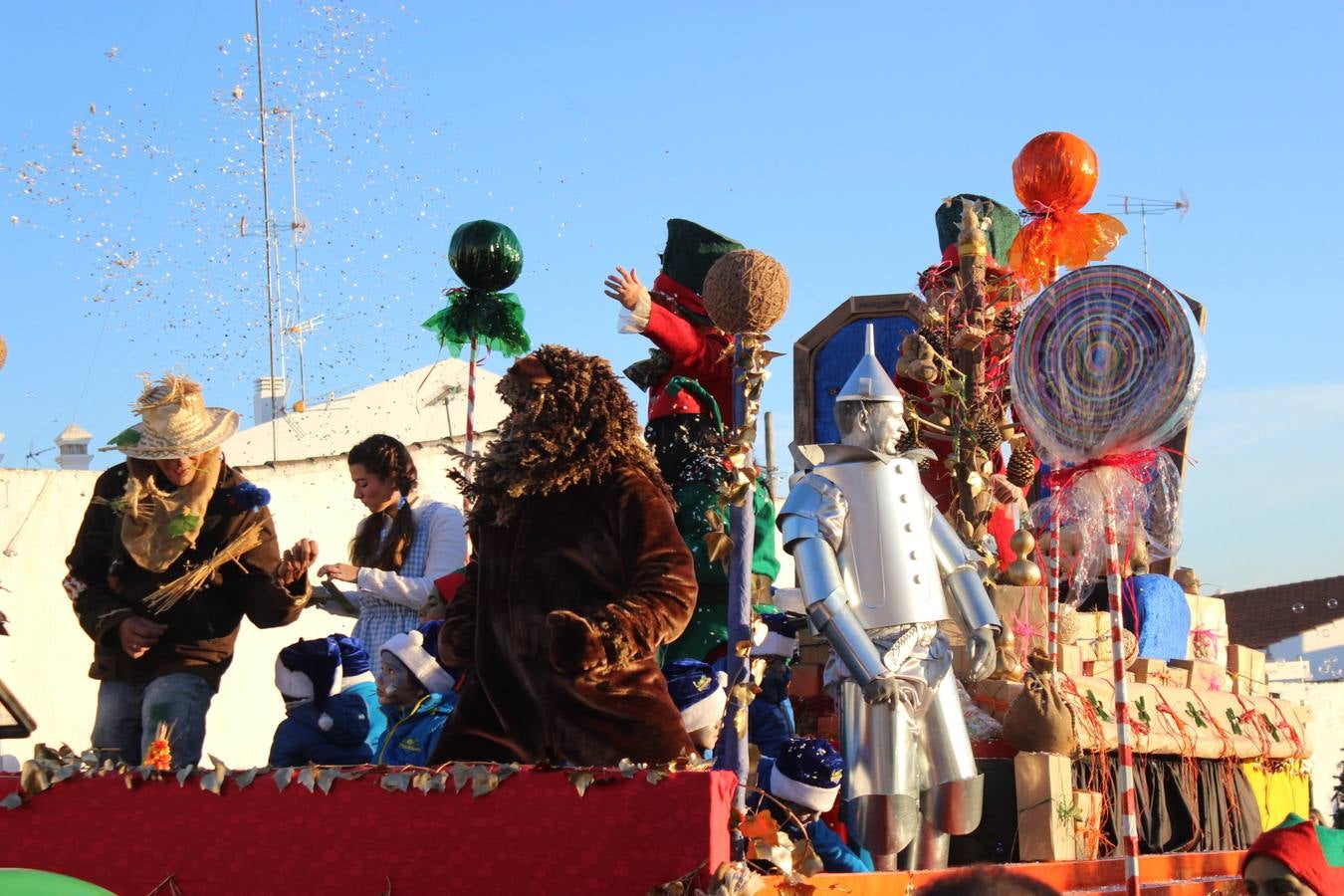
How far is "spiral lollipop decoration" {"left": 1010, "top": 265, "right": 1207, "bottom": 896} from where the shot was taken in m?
6.21

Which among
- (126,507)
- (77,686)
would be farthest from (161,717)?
(77,686)

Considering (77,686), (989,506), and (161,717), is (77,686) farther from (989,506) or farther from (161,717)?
(989,506)

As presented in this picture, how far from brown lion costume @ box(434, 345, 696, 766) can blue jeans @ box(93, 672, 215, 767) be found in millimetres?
1325

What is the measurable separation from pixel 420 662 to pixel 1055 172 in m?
4.15

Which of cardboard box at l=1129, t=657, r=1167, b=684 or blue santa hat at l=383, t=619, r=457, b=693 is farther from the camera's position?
cardboard box at l=1129, t=657, r=1167, b=684

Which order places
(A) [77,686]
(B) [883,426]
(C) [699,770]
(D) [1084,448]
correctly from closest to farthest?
1. (C) [699,770]
2. (B) [883,426]
3. (D) [1084,448]
4. (A) [77,686]

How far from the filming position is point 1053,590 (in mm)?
6820

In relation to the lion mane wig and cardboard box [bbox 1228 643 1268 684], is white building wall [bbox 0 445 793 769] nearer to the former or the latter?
cardboard box [bbox 1228 643 1268 684]

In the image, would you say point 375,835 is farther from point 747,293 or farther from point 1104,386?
point 1104,386

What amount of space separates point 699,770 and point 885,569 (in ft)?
6.24

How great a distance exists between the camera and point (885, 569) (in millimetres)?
5672

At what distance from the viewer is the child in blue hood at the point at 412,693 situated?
616 cm

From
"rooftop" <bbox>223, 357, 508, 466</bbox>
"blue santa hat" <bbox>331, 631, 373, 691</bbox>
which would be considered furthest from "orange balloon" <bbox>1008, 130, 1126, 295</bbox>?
"rooftop" <bbox>223, 357, 508, 466</bbox>

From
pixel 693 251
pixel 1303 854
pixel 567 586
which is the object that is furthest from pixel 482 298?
pixel 1303 854
